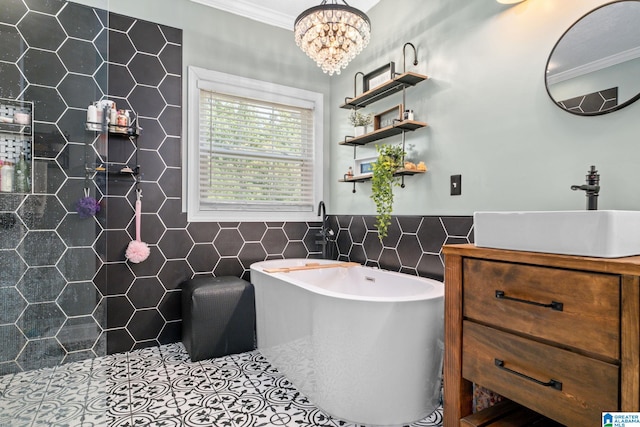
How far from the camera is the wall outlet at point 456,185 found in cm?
216

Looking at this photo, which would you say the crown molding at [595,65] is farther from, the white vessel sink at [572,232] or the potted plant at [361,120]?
the potted plant at [361,120]

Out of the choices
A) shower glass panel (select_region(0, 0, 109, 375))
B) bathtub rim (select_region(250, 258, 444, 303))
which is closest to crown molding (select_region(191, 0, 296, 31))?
shower glass panel (select_region(0, 0, 109, 375))

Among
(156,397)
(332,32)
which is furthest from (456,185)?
(156,397)

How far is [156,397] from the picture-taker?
2.01 meters

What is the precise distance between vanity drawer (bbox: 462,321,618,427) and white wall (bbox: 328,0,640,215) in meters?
0.80

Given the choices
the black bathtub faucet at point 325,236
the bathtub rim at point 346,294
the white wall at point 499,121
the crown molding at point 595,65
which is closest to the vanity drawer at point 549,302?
the bathtub rim at point 346,294

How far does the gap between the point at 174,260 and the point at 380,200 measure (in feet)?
5.68

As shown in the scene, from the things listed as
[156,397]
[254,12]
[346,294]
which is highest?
[254,12]

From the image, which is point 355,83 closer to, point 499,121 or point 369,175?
point 369,175

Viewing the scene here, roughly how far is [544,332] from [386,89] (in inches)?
79.2

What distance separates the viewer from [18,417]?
160 cm

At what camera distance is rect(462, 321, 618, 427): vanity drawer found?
0.98 m

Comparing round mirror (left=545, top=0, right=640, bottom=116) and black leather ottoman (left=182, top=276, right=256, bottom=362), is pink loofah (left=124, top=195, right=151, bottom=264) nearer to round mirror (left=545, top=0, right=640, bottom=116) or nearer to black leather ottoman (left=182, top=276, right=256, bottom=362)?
black leather ottoman (left=182, top=276, right=256, bottom=362)

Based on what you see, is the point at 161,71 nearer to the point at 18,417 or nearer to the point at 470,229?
the point at 18,417
